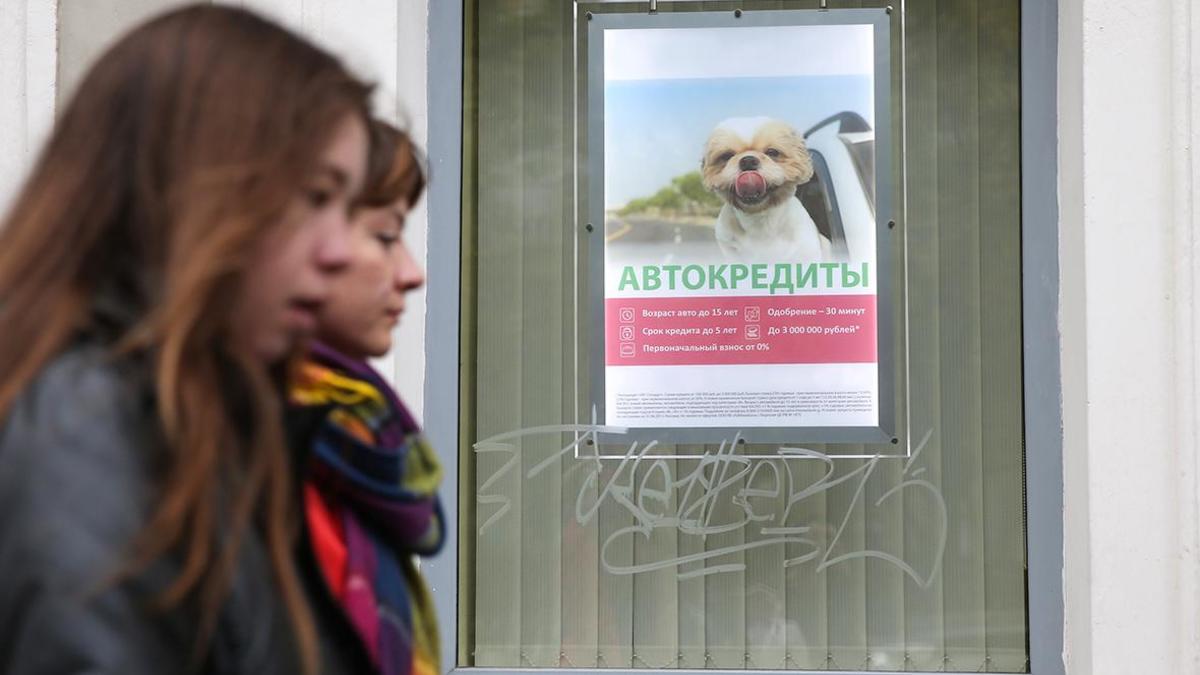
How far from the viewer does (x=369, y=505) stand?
1.43 m

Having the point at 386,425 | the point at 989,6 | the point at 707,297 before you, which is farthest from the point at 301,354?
the point at 989,6

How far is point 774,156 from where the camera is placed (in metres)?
4.55

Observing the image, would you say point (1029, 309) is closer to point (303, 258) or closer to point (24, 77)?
point (24, 77)

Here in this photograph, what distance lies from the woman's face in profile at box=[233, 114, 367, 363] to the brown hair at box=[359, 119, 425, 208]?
0.02 m

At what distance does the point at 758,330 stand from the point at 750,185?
17.0 inches

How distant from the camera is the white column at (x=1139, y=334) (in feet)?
13.6

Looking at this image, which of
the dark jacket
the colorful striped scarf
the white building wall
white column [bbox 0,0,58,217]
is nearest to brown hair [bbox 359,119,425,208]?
the colorful striped scarf

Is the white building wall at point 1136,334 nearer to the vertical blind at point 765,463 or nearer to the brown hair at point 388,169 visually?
the vertical blind at point 765,463

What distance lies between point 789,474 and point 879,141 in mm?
1020

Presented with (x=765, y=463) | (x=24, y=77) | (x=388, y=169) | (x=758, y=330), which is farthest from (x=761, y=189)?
(x=388, y=169)

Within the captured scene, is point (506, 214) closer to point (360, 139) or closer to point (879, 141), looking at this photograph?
point (879, 141)

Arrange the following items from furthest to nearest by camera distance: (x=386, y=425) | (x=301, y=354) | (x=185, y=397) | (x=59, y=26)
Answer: (x=59, y=26) → (x=386, y=425) → (x=301, y=354) → (x=185, y=397)

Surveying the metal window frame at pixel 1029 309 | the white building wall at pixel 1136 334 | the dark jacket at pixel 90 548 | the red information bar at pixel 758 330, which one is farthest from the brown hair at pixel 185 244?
the red information bar at pixel 758 330

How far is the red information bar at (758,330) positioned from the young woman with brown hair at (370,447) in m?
2.99
